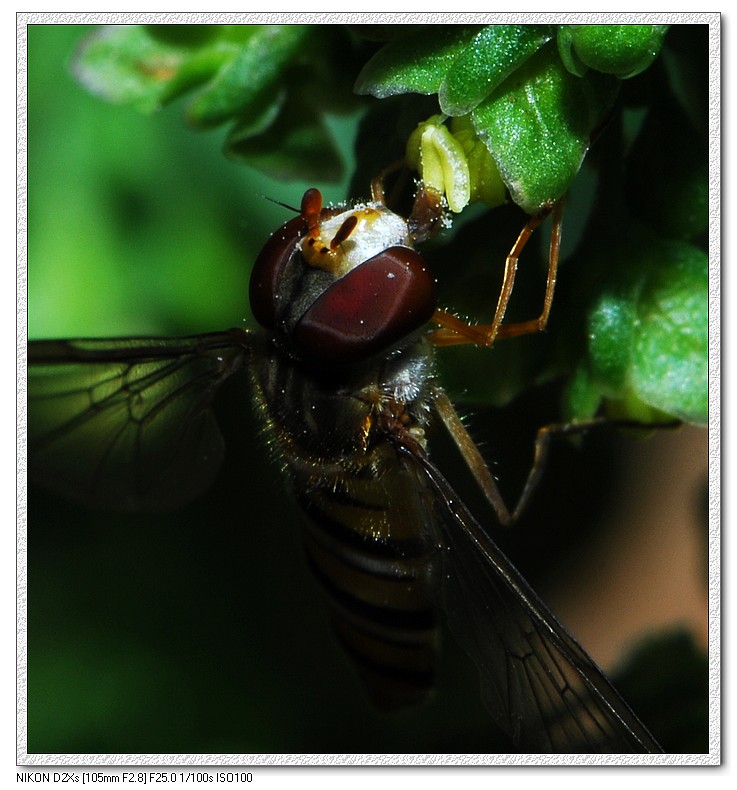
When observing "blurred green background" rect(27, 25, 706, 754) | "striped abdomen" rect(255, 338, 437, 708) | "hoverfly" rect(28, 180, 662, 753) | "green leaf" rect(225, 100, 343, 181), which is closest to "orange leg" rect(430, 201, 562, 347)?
"hoverfly" rect(28, 180, 662, 753)

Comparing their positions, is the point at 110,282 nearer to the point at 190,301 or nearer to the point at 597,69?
the point at 190,301

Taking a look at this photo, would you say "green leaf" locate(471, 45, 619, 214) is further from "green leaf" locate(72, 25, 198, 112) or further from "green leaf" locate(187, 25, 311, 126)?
"green leaf" locate(72, 25, 198, 112)

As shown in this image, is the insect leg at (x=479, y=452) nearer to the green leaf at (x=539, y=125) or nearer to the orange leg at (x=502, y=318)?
the orange leg at (x=502, y=318)

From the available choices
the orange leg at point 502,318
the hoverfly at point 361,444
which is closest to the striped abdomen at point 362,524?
the hoverfly at point 361,444

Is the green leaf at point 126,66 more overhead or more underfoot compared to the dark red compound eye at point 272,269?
more overhead

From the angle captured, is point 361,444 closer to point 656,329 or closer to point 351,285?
point 351,285

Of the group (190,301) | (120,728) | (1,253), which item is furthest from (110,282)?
(120,728)
